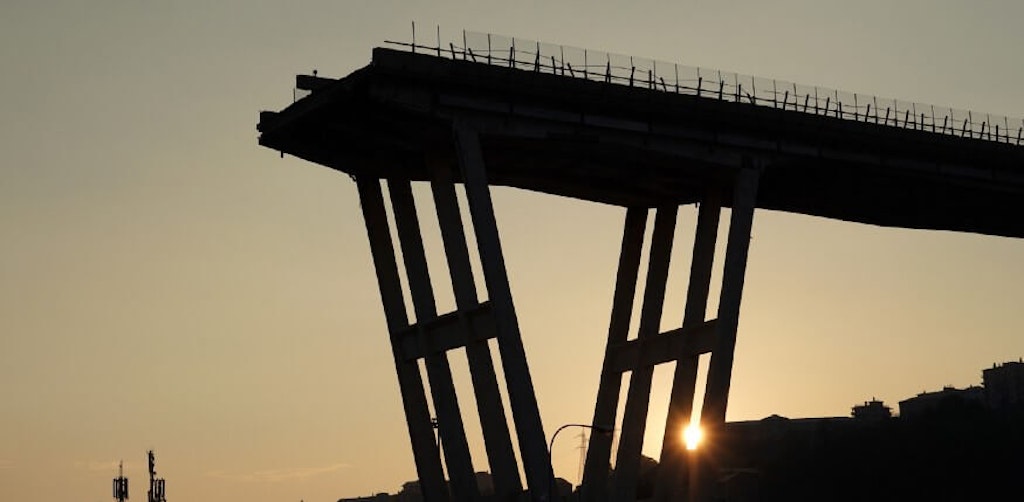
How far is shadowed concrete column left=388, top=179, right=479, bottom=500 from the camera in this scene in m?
72.2

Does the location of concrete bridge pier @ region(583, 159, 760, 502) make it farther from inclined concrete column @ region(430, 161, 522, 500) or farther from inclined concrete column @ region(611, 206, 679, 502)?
inclined concrete column @ region(430, 161, 522, 500)

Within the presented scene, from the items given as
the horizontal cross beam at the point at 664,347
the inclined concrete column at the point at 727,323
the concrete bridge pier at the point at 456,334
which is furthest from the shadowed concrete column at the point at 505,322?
the horizontal cross beam at the point at 664,347

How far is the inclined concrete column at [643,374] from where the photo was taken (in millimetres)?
78500

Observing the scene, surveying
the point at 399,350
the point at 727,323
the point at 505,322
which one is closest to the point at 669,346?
the point at 727,323

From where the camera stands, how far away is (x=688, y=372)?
3017 inches

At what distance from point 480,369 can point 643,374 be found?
11674mm

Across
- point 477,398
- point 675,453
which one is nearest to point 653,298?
point 675,453

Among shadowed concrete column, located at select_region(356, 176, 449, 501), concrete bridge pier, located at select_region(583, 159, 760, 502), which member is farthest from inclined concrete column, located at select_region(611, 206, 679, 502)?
shadowed concrete column, located at select_region(356, 176, 449, 501)

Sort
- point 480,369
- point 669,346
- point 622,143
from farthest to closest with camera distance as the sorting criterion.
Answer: point 669,346, point 622,143, point 480,369

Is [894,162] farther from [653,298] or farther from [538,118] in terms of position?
[538,118]

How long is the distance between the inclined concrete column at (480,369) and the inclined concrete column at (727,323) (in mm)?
9014

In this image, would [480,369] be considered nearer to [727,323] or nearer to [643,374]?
[727,323]

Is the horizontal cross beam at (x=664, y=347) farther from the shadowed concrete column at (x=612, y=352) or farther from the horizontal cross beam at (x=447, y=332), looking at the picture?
the horizontal cross beam at (x=447, y=332)

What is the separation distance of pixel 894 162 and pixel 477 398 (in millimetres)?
22675
